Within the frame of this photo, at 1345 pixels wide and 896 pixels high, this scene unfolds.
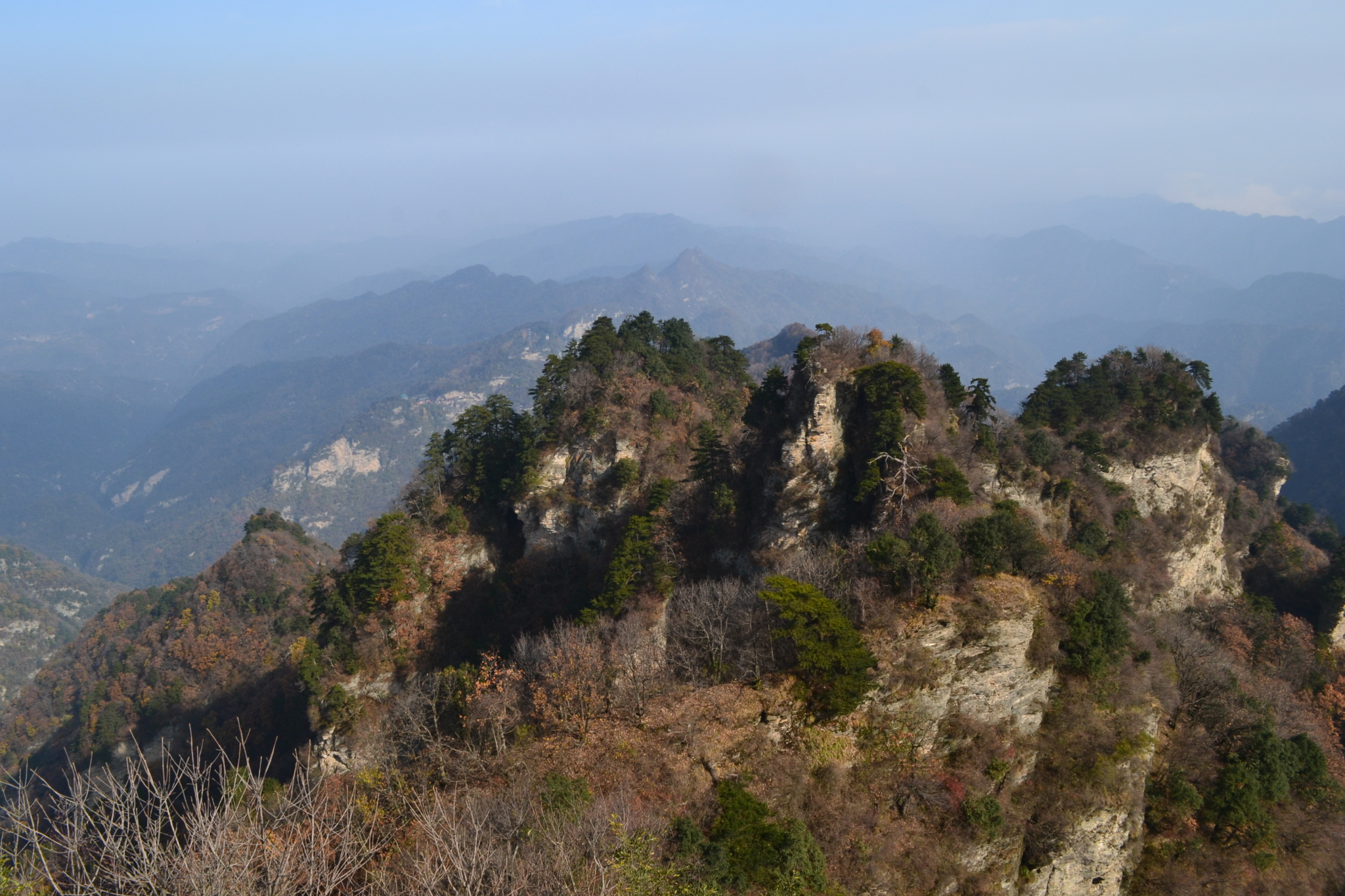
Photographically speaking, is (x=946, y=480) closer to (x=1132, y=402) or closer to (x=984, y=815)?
(x=984, y=815)

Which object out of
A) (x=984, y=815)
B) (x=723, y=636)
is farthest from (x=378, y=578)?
(x=984, y=815)

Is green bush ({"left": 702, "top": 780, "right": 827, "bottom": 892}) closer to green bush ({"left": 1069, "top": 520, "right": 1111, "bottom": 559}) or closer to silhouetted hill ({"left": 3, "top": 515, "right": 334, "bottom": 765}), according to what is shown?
green bush ({"left": 1069, "top": 520, "right": 1111, "bottom": 559})

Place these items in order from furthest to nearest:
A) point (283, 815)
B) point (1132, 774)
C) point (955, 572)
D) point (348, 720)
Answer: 1. point (348, 720)
2. point (955, 572)
3. point (1132, 774)
4. point (283, 815)

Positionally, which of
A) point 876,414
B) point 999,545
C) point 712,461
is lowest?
point 712,461

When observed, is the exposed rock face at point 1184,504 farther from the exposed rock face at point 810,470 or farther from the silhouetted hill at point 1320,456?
the silhouetted hill at point 1320,456

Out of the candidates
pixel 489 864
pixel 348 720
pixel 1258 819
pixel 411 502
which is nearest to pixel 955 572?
pixel 1258 819

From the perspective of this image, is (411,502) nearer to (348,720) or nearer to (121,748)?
(348,720)

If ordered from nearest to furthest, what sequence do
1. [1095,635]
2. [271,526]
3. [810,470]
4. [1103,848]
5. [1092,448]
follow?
[1103,848], [1095,635], [810,470], [1092,448], [271,526]
